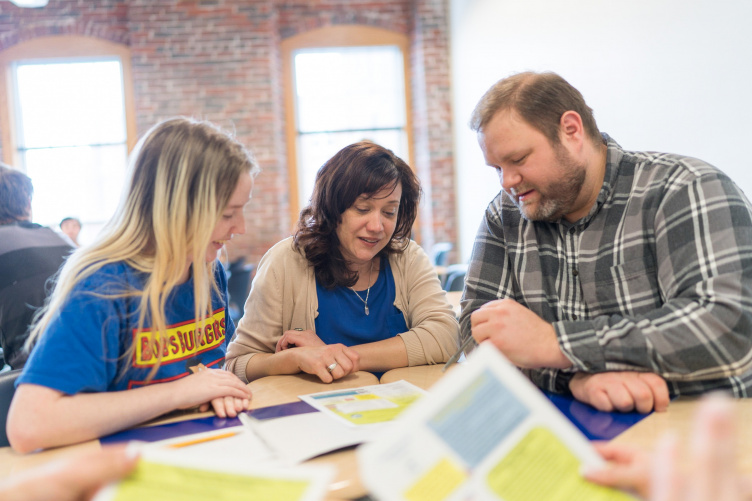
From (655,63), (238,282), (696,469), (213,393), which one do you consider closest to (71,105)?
(238,282)

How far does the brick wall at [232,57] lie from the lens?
19.3 ft

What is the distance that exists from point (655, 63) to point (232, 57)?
4.36 m

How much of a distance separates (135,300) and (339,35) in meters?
5.71

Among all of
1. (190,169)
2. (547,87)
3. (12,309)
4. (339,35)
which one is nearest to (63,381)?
(190,169)

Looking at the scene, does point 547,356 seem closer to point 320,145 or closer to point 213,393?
point 213,393

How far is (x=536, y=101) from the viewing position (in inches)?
56.3

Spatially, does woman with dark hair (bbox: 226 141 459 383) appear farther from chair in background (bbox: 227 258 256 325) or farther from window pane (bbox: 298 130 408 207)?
window pane (bbox: 298 130 408 207)

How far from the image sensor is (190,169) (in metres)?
1.32

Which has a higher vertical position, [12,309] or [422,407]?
[422,407]

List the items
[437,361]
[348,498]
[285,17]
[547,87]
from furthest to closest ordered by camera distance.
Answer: [285,17] → [437,361] → [547,87] → [348,498]

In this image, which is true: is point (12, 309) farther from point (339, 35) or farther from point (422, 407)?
point (339, 35)

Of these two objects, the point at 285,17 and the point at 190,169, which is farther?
the point at 285,17

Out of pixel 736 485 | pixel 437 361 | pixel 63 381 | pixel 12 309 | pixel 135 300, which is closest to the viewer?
pixel 736 485

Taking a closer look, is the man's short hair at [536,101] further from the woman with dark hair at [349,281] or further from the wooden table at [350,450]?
the wooden table at [350,450]
